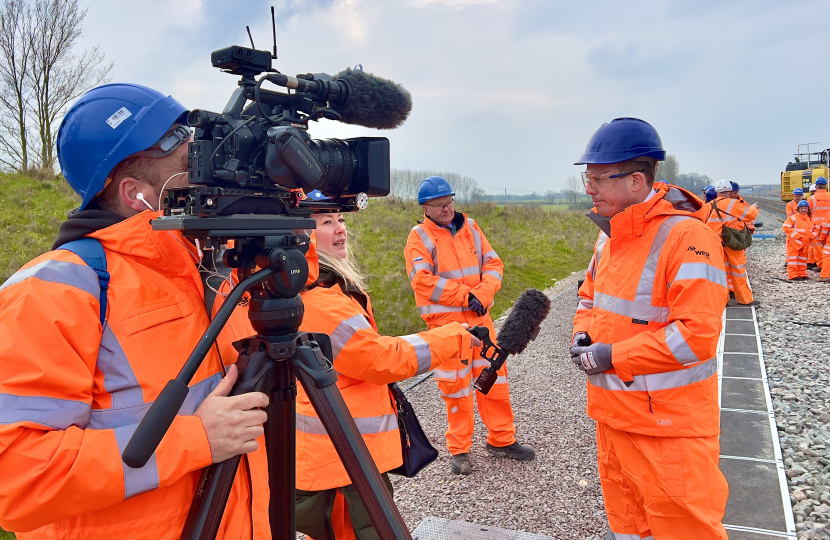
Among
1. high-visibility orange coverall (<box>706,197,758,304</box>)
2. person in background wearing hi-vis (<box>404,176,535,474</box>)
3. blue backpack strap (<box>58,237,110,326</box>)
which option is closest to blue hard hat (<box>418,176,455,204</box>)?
person in background wearing hi-vis (<box>404,176,535,474</box>)

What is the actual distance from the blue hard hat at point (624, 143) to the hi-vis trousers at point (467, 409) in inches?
89.0

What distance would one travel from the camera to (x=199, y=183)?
4.63 feet

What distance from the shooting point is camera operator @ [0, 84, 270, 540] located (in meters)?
1.18

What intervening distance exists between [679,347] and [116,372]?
2.19 m

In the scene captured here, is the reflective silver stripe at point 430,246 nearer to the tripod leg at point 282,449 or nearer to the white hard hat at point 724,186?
the tripod leg at point 282,449

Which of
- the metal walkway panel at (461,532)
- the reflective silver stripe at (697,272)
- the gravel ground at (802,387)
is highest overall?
the reflective silver stripe at (697,272)

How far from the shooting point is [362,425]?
240cm

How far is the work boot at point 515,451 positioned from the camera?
14.9 ft

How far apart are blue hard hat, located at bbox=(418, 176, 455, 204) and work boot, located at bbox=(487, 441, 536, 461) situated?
7.33ft

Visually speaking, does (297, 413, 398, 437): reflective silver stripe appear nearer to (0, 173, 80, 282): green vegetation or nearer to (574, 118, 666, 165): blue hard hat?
(574, 118, 666, 165): blue hard hat

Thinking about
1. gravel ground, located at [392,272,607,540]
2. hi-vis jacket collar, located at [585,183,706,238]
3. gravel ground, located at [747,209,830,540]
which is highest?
hi-vis jacket collar, located at [585,183,706,238]

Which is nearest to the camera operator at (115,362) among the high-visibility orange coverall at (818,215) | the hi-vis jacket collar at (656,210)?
the hi-vis jacket collar at (656,210)

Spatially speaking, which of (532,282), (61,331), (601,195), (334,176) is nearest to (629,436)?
(601,195)

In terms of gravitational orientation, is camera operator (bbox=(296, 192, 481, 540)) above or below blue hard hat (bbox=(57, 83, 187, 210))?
below
